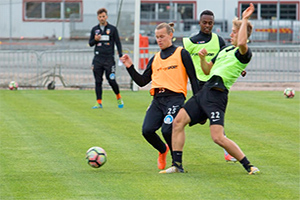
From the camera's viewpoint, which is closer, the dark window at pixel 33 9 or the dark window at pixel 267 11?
the dark window at pixel 33 9

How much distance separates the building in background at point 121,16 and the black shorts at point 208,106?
42.4ft

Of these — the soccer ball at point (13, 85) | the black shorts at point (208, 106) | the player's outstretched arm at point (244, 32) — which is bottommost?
the soccer ball at point (13, 85)

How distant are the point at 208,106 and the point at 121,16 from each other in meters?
13.4

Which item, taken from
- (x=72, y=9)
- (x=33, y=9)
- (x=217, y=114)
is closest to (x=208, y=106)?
(x=217, y=114)

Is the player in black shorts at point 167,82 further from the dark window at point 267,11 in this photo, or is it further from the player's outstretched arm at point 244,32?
the dark window at point 267,11

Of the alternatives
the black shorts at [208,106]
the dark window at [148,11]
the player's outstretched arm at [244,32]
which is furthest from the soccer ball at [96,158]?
the dark window at [148,11]

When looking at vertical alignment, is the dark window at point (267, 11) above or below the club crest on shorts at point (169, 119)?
above

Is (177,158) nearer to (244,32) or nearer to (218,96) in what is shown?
(218,96)

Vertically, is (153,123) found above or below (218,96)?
below

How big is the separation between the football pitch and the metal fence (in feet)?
16.3

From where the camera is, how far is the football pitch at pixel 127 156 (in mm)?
7105

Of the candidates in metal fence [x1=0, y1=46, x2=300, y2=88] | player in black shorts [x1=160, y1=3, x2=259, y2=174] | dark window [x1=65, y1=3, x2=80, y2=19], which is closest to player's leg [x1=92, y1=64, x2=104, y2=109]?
metal fence [x1=0, y1=46, x2=300, y2=88]

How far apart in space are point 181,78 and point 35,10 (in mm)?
16348

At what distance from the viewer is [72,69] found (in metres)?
21.4
